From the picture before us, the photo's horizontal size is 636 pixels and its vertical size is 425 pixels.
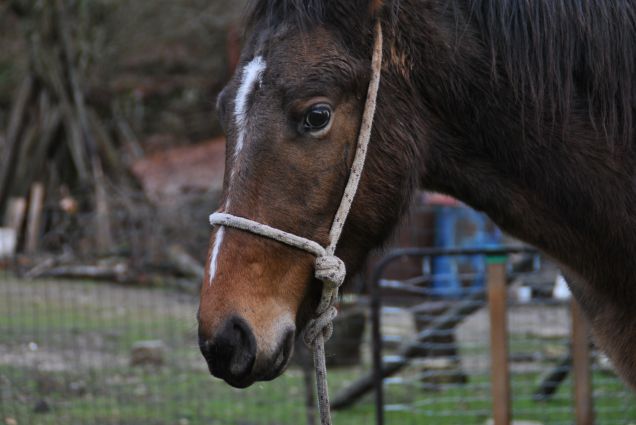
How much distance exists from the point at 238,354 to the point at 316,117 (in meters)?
0.68

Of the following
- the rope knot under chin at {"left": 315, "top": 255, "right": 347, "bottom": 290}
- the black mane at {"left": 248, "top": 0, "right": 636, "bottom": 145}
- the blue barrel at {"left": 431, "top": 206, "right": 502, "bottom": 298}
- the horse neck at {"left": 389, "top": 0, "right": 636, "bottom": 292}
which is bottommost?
the rope knot under chin at {"left": 315, "top": 255, "right": 347, "bottom": 290}

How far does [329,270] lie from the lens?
85.0 inches

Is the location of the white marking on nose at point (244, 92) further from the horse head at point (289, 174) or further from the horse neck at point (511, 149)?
the horse neck at point (511, 149)

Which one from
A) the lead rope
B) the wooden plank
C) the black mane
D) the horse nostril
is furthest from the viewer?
the wooden plank

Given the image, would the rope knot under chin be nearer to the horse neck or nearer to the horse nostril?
the horse nostril

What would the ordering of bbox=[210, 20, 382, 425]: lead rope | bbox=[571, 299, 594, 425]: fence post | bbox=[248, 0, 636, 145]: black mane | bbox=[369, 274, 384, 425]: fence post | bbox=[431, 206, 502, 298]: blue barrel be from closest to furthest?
bbox=[210, 20, 382, 425]: lead rope
bbox=[248, 0, 636, 145]: black mane
bbox=[369, 274, 384, 425]: fence post
bbox=[571, 299, 594, 425]: fence post
bbox=[431, 206, 502, 298]: blue barrel

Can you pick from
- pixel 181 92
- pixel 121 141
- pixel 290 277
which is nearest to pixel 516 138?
pixel 290 277

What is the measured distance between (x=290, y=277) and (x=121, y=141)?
1629 cm

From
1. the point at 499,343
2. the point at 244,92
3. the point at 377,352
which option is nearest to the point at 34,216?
the point at 377,352

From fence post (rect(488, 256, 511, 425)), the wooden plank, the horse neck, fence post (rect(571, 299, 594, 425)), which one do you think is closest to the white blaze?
the horse neck

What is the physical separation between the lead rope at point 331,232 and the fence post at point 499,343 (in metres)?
2.34

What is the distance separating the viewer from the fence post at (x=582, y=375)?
191 inches

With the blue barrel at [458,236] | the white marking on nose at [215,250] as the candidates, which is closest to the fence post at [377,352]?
the white marking on nose at [215,250]

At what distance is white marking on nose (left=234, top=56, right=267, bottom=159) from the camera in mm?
2191
